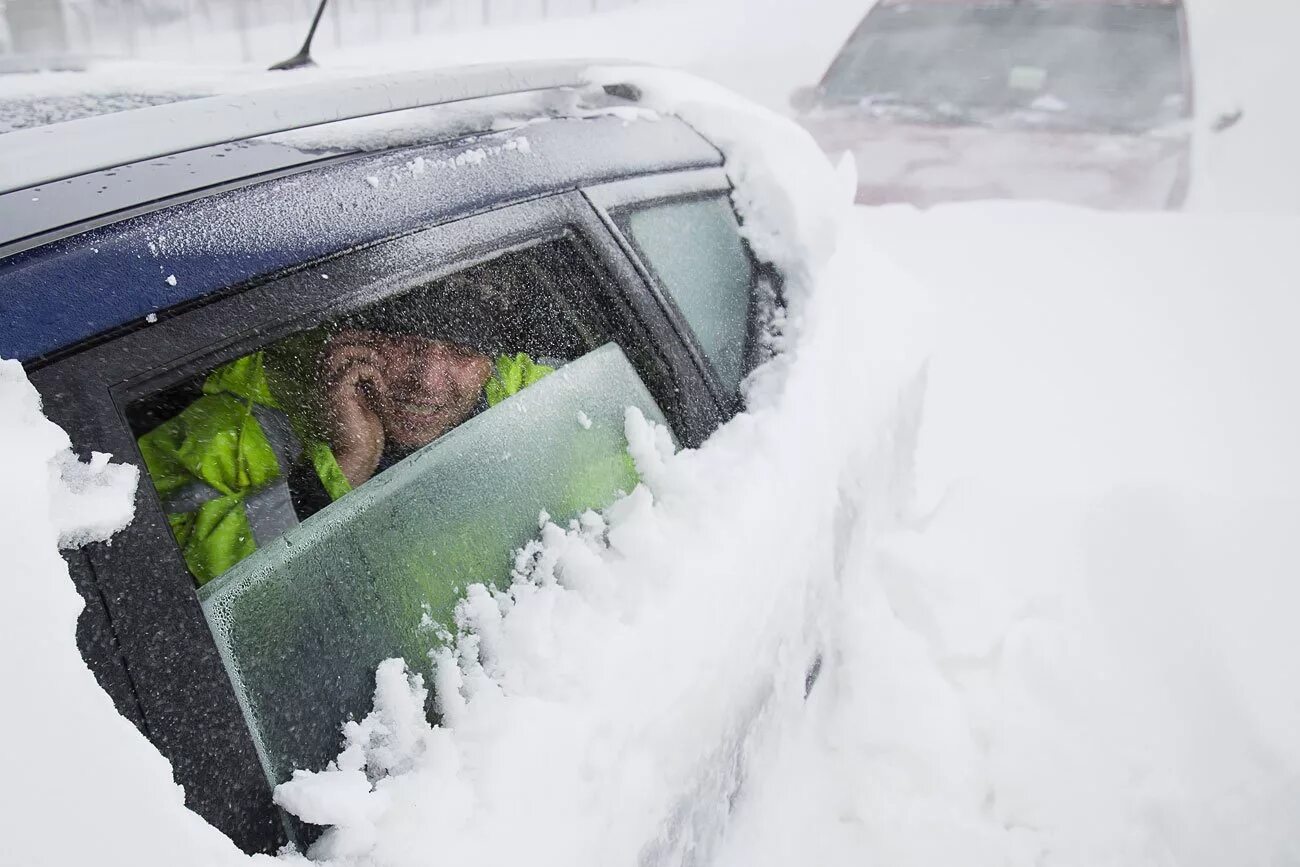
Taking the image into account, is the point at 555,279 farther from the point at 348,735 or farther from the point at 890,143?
the point at 890,143

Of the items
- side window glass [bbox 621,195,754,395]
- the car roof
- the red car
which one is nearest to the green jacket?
the car roof

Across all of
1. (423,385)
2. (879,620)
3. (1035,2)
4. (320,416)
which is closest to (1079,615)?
(879,620)

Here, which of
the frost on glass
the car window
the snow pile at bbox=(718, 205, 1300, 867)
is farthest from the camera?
the snow pile at bbox=(718, 205, 1300, 867)

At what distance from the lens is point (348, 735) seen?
2.95 ft

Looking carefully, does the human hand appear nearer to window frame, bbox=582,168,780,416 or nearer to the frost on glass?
the frost on glass

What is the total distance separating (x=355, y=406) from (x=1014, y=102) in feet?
17.1

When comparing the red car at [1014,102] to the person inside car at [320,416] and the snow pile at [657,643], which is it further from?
the person inside car at [320,416]

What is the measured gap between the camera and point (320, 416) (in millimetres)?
1238

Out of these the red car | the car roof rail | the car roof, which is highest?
the car roof rail

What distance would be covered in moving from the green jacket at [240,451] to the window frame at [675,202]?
1.02ft

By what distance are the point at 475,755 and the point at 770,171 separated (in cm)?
142

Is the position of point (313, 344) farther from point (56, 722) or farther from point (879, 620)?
point (879, 620)

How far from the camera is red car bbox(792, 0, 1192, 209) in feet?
15.5

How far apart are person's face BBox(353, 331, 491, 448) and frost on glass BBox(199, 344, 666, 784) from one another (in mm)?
82
